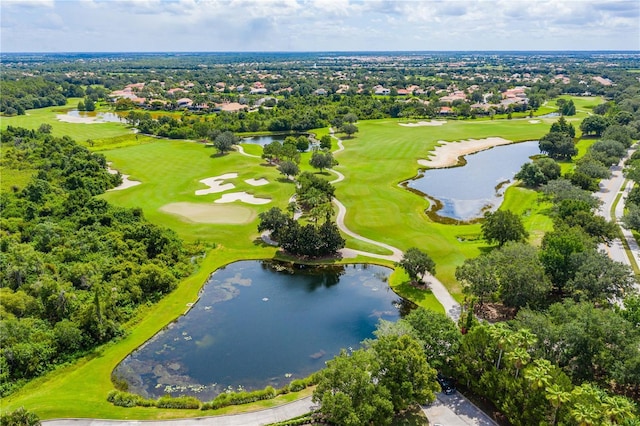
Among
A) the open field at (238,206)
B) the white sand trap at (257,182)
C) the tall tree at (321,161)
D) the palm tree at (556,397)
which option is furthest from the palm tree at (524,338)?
the tall tree at (321,161)

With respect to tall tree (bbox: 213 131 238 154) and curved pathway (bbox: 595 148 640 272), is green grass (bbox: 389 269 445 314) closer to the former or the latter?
curved pathway (bbox: 595 148 640 272)

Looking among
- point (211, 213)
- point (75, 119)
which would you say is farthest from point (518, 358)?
point (75, 119)

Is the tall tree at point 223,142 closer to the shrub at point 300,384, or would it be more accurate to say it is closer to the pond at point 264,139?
the pond at point 264,139

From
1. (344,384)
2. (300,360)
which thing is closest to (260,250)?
(300,360)

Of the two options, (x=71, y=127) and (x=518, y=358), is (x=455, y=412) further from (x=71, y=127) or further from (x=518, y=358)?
(x=71, y=127)

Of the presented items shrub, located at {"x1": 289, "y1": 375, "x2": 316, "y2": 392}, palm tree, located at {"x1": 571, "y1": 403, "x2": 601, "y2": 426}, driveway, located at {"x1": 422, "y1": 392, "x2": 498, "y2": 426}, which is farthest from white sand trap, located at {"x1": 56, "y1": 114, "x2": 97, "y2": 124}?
palm tree, located at {"x1": 571, "y1": 403, "x2": 601, "y2": 426}

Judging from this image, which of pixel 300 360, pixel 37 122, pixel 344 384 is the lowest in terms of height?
pixel 300 360

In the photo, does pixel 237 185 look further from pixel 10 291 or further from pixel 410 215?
pixel 10 291
